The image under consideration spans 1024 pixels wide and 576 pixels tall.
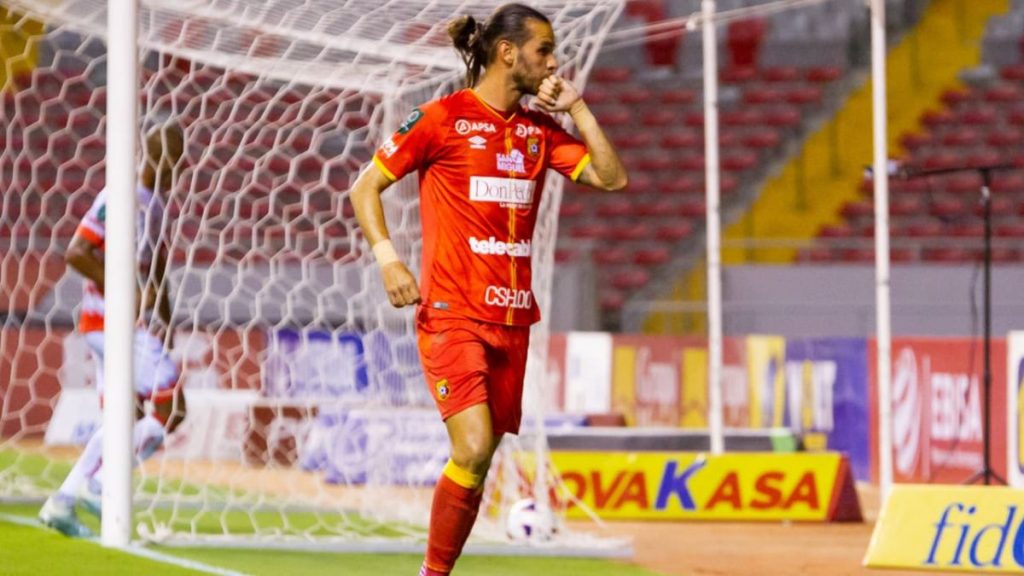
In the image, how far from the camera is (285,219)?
11883 millimetres

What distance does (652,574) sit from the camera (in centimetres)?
792

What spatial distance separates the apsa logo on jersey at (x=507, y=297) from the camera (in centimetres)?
575

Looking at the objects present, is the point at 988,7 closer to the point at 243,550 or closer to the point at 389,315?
the point at 389,315

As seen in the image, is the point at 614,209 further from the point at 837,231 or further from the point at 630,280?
the point at 837,231

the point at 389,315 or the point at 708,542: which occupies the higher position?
the point at 389,315

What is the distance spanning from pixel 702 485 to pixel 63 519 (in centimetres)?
433

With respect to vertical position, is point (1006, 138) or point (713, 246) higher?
point (1006, 138)

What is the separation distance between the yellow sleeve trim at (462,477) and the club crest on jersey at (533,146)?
1.03 meters

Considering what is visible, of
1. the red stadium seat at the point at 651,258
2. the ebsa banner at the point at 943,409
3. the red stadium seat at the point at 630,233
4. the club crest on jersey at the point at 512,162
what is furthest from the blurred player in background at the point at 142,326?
the red stadium seat at the point at 630,233

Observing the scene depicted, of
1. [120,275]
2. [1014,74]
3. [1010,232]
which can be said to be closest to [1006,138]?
[1014,74]

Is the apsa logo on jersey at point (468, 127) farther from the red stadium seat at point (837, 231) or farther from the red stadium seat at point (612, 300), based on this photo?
the red stadium seat at point (837, 231)

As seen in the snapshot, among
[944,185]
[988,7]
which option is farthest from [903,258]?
[988,7]

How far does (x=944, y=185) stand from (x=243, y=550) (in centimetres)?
1622

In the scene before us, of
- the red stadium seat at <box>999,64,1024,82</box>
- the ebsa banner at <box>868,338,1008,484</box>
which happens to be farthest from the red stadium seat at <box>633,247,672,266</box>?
the ebsa banner at <box>868,338,1008,484</box>
